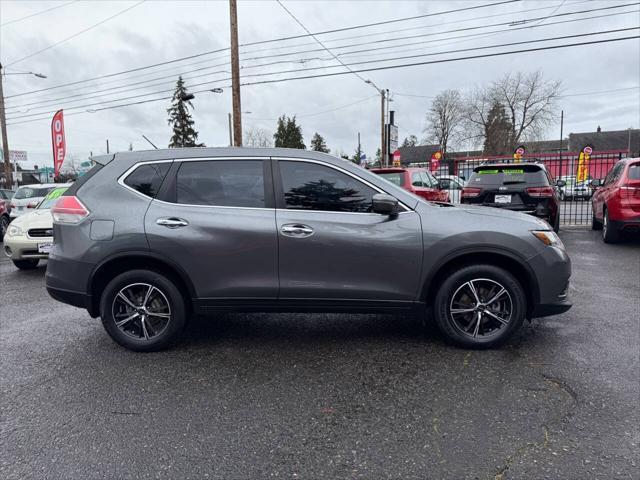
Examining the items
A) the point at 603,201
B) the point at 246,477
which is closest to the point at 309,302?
the point at 246,477

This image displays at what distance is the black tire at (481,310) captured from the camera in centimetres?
381

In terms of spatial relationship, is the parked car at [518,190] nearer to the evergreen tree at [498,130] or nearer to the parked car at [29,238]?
the parked car at [29,238]

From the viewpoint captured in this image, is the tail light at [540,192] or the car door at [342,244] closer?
the car door at [342,244]

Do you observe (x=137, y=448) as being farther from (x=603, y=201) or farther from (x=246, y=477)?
(x=603, y=201)

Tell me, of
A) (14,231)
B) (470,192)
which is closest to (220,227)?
(14,231)

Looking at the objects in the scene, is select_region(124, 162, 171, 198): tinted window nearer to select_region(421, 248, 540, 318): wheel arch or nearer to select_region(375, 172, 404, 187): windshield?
select_region(421, 248, 540, 318): wheel arch

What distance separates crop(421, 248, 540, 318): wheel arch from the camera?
377 centimetres

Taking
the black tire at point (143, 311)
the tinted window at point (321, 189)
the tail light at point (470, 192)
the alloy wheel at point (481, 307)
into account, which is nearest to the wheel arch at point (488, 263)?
the alloy wheel at point (481, 307)

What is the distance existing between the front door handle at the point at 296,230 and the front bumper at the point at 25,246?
5.71 metres

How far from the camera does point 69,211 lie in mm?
3918

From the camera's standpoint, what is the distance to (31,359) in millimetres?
3949

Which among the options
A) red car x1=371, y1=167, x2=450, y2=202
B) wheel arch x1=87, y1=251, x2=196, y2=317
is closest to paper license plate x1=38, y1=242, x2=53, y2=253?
wheel arch x1=87, y1=251, x2=196, y2=317

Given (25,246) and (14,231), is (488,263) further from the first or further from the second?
(14,231)

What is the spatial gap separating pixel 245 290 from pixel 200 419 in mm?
1201
